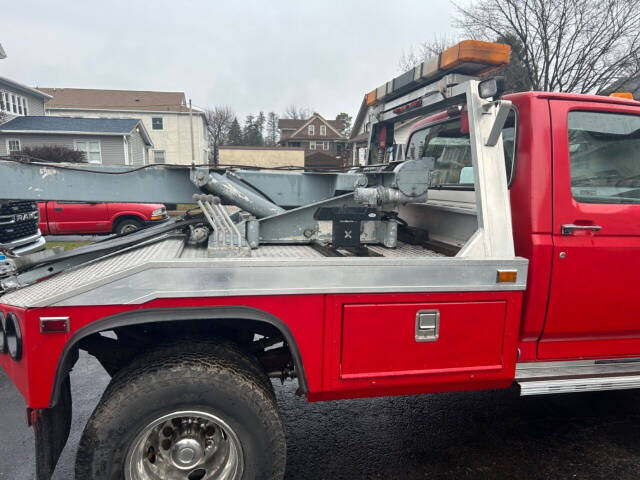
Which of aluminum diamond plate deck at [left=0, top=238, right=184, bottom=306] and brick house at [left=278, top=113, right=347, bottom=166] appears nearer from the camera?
aluminum diamond plate deck at [left=0, top=238, right=184, bottom=306]

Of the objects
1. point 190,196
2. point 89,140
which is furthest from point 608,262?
point 89,140

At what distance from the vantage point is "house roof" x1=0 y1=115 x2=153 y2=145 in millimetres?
23156

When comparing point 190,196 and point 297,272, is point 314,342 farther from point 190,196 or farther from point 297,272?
point 190,196

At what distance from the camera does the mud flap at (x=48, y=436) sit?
2131 mm

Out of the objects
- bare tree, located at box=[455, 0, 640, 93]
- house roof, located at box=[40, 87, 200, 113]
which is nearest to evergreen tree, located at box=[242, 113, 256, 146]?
house roof, located at box=[40, 87, 200, 113]

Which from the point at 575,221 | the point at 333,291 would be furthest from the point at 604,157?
the point at 333,291

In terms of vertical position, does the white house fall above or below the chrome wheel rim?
above

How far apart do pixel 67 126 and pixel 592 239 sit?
2750 centimetres

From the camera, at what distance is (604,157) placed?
2773mm

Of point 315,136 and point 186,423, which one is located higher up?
point 315,136

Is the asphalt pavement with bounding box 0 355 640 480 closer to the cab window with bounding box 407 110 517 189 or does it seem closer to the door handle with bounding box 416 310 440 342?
the door handle with bounding box 416 310 440 342

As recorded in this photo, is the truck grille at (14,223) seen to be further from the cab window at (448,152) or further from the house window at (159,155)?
the house window at (159,155)

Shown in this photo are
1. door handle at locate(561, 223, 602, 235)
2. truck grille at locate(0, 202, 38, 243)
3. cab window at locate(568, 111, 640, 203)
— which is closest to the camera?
door handle at locate(561, 223, 602, 235)

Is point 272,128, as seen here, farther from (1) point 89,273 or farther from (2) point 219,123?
(1) point 89,273
